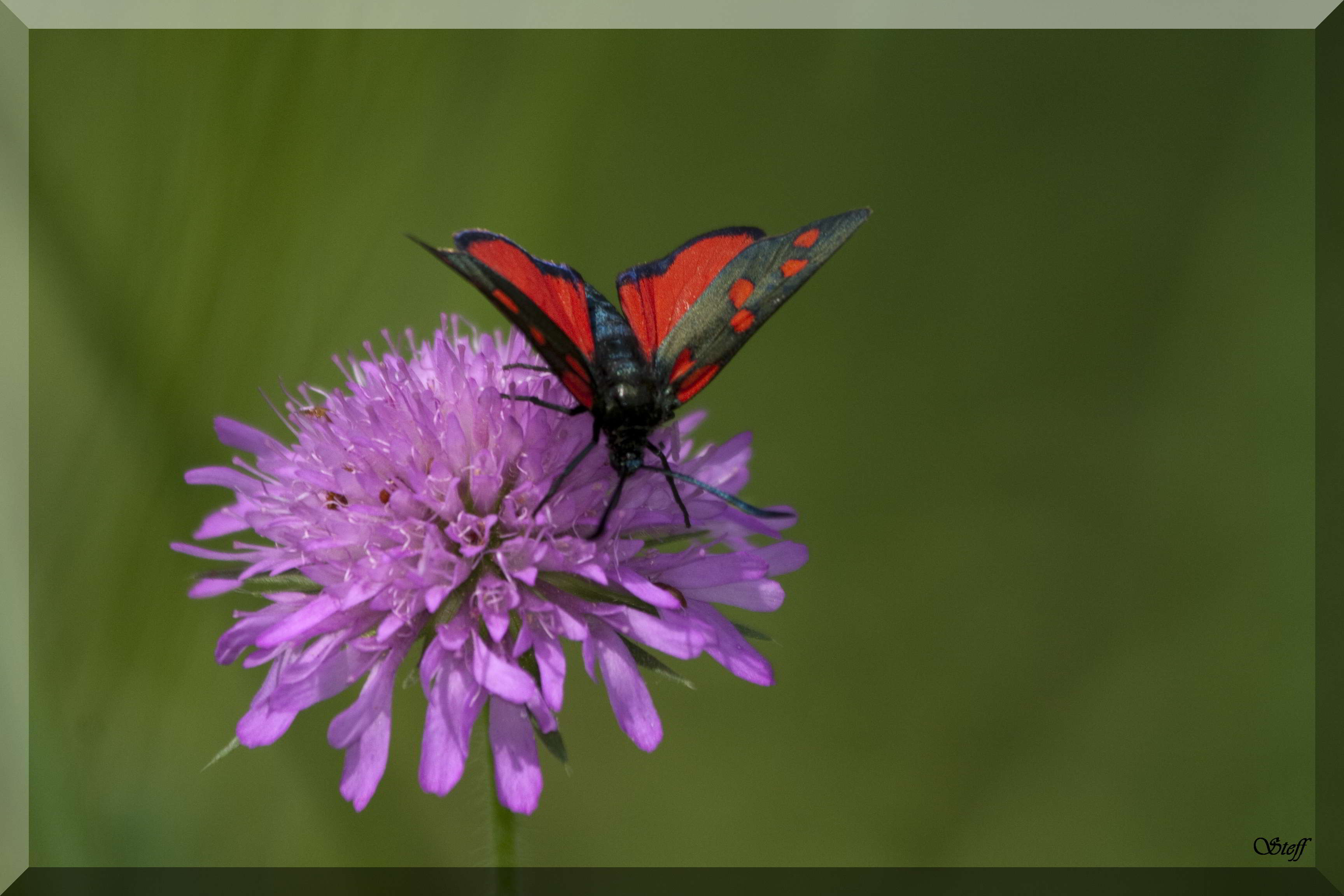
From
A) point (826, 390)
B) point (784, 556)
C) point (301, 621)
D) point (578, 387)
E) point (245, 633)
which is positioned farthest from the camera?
point (826, 390)

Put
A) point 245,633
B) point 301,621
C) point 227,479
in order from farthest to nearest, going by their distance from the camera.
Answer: point 227,479 → point 245,633 → point 301,621

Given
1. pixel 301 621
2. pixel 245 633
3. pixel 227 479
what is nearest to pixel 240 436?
pixel 227 479

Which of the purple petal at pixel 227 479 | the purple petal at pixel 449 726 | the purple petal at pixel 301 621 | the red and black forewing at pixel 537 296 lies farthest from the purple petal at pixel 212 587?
the red and black forewing at pixel 537 296

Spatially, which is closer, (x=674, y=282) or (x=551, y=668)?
(x=551, y=668)

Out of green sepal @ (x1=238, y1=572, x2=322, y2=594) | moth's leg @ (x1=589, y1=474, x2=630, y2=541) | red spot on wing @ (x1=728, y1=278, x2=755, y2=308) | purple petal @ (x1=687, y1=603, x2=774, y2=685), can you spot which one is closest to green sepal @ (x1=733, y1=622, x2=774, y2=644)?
purple petal @ (x1=687, y1=603, x2=774, y2=685)

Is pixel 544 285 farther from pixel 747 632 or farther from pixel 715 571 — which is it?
pixel 747 632

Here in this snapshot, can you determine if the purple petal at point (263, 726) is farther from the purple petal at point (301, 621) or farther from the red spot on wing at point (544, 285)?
the red spot on wing at point (544, 285)

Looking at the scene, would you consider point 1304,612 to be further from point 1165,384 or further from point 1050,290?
point 1050,290
